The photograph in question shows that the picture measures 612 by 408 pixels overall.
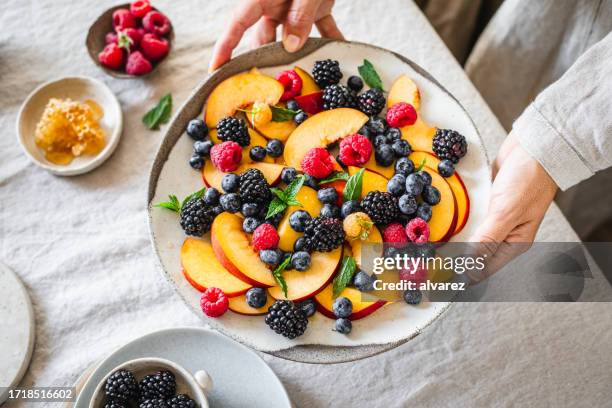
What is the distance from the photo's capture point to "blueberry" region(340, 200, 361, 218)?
1.17 m

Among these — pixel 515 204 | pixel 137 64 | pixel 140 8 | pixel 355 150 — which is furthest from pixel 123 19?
pixel 515 204

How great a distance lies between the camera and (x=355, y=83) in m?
1.33

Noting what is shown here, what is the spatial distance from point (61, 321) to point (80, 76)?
0.70 m

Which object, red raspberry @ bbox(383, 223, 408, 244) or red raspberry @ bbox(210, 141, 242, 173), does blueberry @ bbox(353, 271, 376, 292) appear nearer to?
red raspberry @ bbox(383, 223, 408, 244)

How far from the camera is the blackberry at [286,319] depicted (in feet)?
3.55

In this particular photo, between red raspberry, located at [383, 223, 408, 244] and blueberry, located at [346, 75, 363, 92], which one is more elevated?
blueberry, located at [346, 75, 363, 92]

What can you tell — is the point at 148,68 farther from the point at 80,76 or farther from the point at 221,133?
the point at 221,133

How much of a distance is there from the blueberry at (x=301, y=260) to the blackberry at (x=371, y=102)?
1.27ft

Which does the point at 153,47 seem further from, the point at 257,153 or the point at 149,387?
the point at 149,387

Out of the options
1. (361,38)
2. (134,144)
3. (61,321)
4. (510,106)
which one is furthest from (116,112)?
(510,106)

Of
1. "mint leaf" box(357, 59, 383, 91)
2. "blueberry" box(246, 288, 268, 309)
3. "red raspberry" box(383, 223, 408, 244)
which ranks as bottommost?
"blueberry" box(246, 288, 268, 309)

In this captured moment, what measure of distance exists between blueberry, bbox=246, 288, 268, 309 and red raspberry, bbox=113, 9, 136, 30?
3.04ft

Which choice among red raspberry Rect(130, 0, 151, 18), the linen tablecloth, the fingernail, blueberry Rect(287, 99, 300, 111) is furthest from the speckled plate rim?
red raspberry Rect(130, 0, 151, 18)

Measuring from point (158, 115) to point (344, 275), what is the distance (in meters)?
0.76
